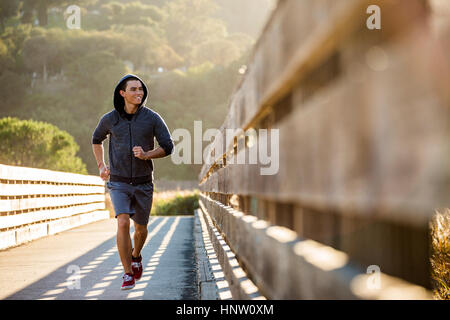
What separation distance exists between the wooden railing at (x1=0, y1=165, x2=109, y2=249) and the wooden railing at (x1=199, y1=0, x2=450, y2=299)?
20.3ft

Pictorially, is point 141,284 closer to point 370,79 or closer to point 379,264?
point 379,264

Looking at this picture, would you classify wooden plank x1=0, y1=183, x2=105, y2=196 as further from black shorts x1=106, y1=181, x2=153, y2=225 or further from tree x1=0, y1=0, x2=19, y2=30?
tree x1=0, y1=0, x2=19, y2=30

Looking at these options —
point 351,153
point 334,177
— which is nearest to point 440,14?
point 351,153

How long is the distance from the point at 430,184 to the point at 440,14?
0.87 feet

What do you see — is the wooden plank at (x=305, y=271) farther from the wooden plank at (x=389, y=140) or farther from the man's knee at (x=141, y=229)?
the man's knee at (x=141, y=229)

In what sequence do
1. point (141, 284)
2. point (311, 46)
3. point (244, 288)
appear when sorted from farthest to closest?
1. point (141, 284)
2. point (244, 288)
3. point (311, 46)

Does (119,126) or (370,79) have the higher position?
(119,126)

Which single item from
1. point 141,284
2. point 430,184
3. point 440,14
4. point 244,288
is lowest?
point 141,284

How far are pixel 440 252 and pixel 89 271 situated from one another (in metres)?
3.48

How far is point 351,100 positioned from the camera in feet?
3.51

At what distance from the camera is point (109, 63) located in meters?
65.3

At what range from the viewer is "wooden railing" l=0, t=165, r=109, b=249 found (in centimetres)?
753

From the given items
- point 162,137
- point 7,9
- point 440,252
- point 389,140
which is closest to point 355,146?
point 389,140

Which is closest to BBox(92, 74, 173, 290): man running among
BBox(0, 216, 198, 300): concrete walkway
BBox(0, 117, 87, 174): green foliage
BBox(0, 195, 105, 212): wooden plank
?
BBox(0, 216, 198, 300): concrete walkway
